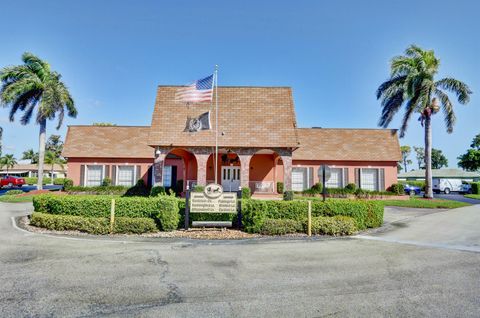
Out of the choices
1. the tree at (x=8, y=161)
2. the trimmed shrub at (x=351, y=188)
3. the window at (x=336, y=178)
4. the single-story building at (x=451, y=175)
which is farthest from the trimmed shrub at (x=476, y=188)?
the tree at (x=8, y=161)

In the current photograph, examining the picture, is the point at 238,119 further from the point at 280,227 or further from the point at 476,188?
the point at 476,188

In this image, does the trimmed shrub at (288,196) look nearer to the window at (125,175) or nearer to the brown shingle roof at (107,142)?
the brown shingle roof at (107,142)

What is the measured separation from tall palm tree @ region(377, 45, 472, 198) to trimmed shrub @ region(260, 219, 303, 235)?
61.7 ft

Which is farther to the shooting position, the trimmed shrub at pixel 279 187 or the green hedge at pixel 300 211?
the trimmed shrub at pixel 279 187

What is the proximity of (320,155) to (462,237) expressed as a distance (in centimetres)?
1559

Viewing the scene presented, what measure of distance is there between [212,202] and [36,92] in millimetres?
25183

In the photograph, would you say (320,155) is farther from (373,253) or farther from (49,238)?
(49,238)

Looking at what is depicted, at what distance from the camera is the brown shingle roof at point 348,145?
25562mm

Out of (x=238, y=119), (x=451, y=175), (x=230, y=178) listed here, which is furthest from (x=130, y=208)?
(x=451, y=175)

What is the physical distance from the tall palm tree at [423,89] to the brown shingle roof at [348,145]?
2.66 meters

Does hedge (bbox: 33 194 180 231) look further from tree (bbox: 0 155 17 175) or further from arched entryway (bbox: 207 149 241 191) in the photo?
tree (bbox: 0 155 17 175)

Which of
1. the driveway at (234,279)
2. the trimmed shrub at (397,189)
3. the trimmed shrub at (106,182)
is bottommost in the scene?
the driveway at (234,279)

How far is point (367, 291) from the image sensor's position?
5.34 m

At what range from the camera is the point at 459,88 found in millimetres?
23172
